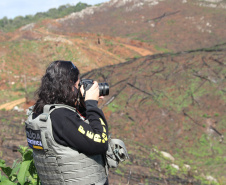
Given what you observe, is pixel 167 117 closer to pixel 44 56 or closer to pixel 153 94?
pixel 153 94

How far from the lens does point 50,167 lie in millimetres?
1598

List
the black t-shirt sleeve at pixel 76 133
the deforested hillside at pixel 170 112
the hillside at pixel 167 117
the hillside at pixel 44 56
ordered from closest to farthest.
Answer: the black t-shirt sleeve at pixel 76 133 < the hillside at pixel 167 117 < the deforested hillside at pixel 170 112 < the hillside at pixel 44 56

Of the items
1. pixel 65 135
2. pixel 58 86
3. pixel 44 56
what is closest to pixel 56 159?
pixel 65 135

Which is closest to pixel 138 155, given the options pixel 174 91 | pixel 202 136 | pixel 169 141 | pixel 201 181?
pixel 201 181

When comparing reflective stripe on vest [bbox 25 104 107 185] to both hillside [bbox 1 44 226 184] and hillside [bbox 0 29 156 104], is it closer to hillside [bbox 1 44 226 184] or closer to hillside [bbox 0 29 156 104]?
hillside [bbox 1 44 226 184]

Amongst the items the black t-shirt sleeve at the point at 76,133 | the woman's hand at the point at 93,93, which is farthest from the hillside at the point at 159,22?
the black t-shirt sleeve at the point at 76,133

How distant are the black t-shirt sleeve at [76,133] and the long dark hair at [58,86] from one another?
0.48ft

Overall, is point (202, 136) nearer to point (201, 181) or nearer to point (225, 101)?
point (225, 101)

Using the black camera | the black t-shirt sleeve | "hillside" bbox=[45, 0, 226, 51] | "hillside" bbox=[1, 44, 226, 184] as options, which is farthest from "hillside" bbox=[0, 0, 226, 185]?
the black t-shirt sleeve

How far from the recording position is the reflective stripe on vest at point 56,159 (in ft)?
5.07

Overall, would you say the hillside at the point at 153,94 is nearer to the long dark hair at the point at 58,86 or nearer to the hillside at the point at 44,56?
the hillside at the point at 44,56

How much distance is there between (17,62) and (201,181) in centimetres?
2145

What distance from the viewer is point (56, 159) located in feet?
5.15

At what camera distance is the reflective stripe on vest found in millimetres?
1544
